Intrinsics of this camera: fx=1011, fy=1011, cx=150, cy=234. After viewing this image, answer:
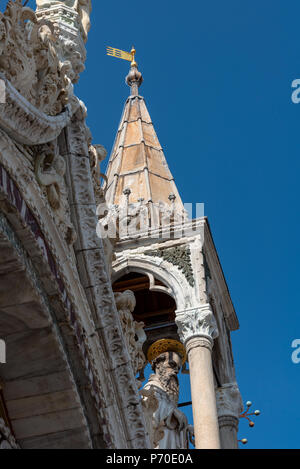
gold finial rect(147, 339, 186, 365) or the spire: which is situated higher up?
the spire

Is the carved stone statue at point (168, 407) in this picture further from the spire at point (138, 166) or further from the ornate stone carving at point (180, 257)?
the spire at point (138, 166)

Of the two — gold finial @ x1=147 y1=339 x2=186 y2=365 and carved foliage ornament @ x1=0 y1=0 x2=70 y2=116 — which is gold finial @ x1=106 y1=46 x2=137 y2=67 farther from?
carved foliage ornament @ x1=0 y1=0 x2=70 y2=116

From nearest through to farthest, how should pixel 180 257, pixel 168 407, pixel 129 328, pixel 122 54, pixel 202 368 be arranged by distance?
pixel 129 328 < pixel 168 407 < pixel 202 368 < pixel 180 257 < pixel 122 54

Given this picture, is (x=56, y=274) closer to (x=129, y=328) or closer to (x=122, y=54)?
(x=129, y=328)

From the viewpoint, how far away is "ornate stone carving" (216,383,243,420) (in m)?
17.0

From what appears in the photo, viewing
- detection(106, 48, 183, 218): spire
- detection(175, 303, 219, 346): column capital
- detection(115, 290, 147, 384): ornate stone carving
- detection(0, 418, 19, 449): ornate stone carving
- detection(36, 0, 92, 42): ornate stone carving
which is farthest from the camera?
detection(106, 48, 183, 218): spire

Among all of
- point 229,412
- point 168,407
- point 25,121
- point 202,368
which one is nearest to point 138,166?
point 229,412

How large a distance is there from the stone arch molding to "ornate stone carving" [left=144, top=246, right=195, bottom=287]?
73 mm

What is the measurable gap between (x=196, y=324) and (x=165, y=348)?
1.18 meters

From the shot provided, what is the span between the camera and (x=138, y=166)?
792 inches

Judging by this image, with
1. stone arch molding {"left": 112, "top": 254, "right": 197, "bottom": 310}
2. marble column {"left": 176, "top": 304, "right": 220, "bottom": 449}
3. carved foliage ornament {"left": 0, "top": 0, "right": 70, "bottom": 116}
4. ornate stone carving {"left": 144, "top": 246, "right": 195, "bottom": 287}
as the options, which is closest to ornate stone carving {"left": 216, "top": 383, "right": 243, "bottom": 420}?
marble column {"left": 176, "top": 304, "right": 220, "bottom": 449}

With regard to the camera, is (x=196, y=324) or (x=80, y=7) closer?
(x=80, y=7)

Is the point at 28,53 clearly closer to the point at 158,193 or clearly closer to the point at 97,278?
the point at 97,278

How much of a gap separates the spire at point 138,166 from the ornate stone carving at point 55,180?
9.62 metres
